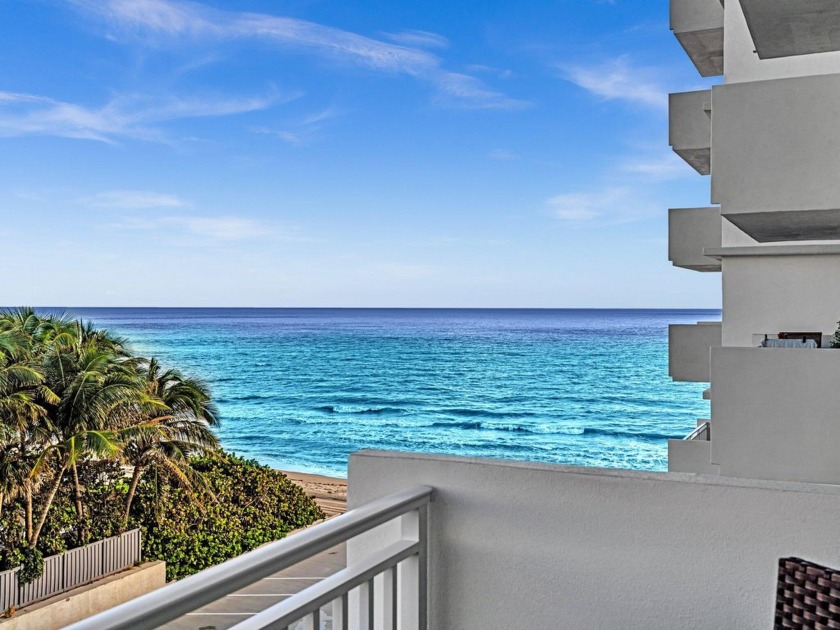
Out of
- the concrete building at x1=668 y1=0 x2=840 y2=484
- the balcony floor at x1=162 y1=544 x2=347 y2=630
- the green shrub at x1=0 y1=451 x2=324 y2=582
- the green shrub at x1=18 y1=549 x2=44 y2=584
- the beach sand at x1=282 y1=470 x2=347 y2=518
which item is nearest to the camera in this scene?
the concrete building at x1=668 y1=0 x2=840 y2=484

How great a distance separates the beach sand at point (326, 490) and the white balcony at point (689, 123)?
1242 cm

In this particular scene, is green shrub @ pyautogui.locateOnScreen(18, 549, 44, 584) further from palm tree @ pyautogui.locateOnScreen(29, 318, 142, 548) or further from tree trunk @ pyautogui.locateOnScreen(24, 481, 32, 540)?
palm tree @ pyautogui.locateOnScreen(29, 318, 142, 548)

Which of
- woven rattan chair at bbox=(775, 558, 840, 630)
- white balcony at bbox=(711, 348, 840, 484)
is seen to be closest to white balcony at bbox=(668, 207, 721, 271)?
white balcony at bbox=(711, 348, 840, 484)

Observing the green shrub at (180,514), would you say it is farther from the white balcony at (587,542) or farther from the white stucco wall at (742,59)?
the white balcony at (587,542)

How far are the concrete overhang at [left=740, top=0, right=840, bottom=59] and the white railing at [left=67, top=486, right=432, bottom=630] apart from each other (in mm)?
2740

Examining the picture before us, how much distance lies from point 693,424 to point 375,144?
17.1 meters

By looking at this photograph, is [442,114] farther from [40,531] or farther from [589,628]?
[589,628]

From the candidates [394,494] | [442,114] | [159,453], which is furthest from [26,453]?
[442,114]

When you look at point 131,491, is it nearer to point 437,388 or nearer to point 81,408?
point 81,408

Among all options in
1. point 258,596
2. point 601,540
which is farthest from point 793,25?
point 258,596

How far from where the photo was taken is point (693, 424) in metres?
27.8

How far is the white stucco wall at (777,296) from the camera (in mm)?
5484

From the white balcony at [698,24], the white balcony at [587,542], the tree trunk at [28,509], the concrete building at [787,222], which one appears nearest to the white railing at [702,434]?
the concrete building at [787,222]

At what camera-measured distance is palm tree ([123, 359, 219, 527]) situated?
48.8 feet
